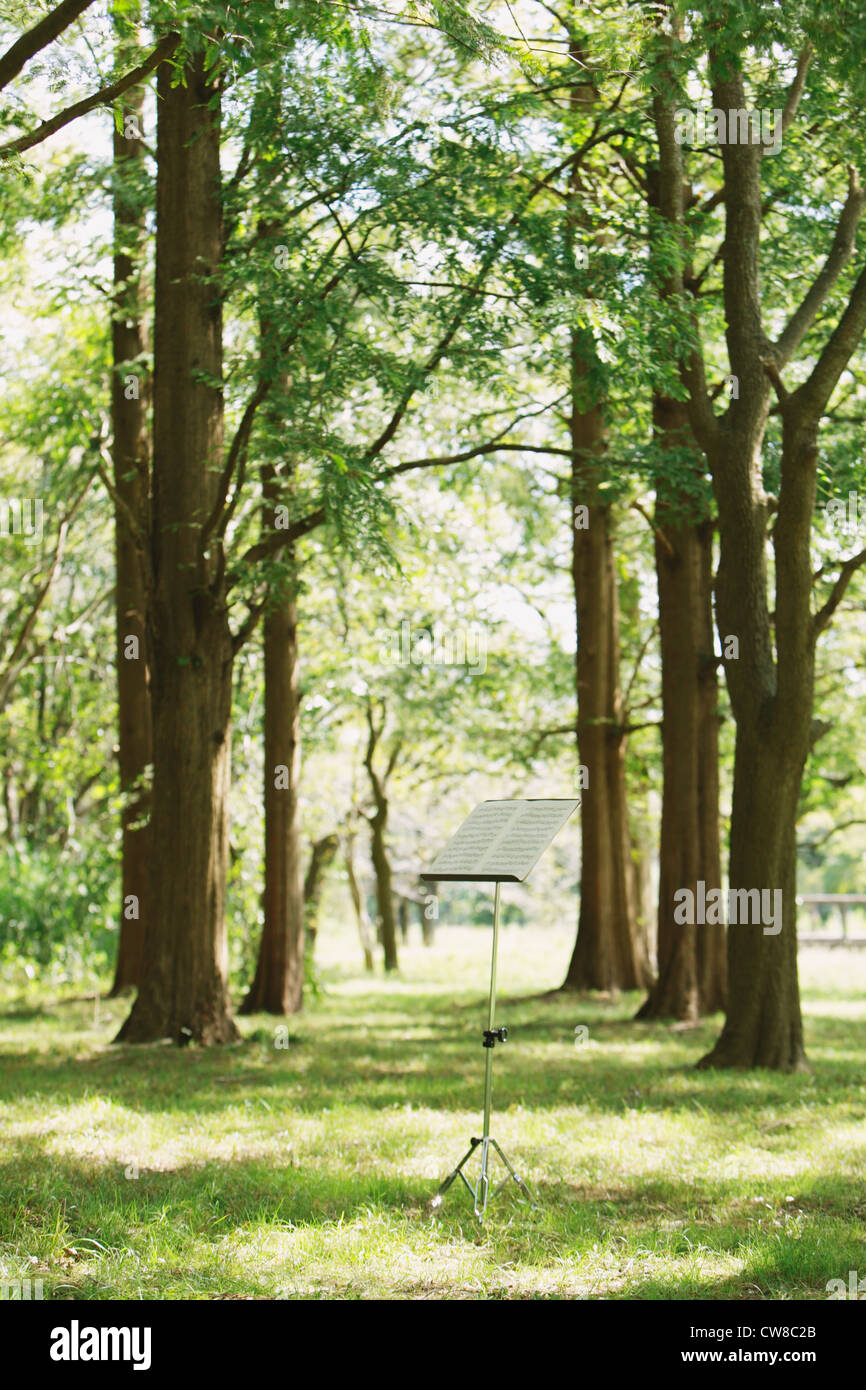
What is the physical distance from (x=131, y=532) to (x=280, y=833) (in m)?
4.46

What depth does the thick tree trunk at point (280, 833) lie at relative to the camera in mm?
15547

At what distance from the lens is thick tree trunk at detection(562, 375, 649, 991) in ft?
57.1

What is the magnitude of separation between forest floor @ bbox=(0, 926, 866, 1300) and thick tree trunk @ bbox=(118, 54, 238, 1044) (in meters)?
0.64

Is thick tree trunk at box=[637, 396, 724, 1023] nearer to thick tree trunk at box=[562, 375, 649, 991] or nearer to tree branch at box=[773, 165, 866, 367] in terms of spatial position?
thick tree trunk at box=[562, 375, 649, 991]

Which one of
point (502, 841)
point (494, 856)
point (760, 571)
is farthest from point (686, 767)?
point (494, 856)

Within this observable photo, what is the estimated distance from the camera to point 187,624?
38.9 feet

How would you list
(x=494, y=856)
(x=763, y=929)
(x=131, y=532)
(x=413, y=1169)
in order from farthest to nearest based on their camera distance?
1. (x=131, y=532)
2. (x=763, y=929)
3. (x=413, y=1169)
4. (x=494, y=856)

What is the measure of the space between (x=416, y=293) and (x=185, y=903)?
5.39 m

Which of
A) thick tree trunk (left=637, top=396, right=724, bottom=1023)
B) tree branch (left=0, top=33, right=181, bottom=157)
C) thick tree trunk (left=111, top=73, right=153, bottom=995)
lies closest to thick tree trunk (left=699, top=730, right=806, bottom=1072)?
thick tree trunk (left=637, top=396, right=724, bottom=1023)

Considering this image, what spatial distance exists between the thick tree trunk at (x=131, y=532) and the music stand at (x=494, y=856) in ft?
20.2

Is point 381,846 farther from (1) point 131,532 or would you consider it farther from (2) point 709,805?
(1) point 131,532

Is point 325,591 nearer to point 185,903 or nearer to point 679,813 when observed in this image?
point 679,813

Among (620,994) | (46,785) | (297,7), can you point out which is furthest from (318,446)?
(46,785)

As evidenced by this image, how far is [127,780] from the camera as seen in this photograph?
1641cm
